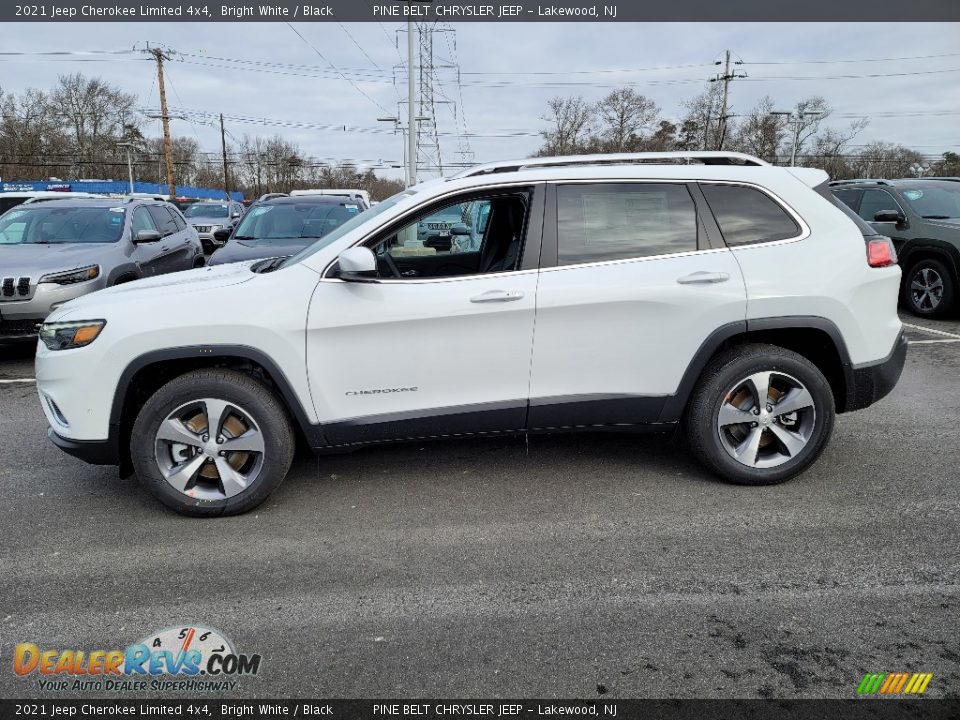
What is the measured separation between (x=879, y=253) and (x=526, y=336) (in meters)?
2.12

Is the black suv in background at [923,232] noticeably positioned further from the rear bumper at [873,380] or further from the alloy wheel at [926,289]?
the rear bumper at [873,380]

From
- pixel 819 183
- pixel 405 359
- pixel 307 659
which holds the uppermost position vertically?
pixel 819 183

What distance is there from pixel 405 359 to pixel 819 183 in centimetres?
267

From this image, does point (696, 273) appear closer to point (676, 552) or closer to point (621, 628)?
point (676, 552)

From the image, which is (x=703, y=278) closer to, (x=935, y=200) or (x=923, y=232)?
(x=923, y=232)

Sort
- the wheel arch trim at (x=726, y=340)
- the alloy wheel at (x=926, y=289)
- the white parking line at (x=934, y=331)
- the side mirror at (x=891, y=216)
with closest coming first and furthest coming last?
the wheel arch trim at (x=726, y=340) → the white parking line at (x=934, y=331) → the alloy wheel at (x=926, y=289) → the side mirror at (x=891, y=216)

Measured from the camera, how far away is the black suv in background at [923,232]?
30.3 ft

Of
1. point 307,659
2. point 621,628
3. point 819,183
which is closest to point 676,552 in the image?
A: point 621,628

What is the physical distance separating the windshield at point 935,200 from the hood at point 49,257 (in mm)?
10606

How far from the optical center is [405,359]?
12.1 feet

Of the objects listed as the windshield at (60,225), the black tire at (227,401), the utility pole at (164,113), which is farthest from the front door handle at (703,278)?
the utility pole at (164,113)

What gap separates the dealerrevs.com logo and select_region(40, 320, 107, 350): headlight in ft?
5.00

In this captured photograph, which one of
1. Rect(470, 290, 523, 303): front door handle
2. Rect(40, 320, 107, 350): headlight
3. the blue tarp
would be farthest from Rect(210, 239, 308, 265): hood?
the blue tarp

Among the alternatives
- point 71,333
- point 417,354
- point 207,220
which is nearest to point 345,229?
point 417,354
